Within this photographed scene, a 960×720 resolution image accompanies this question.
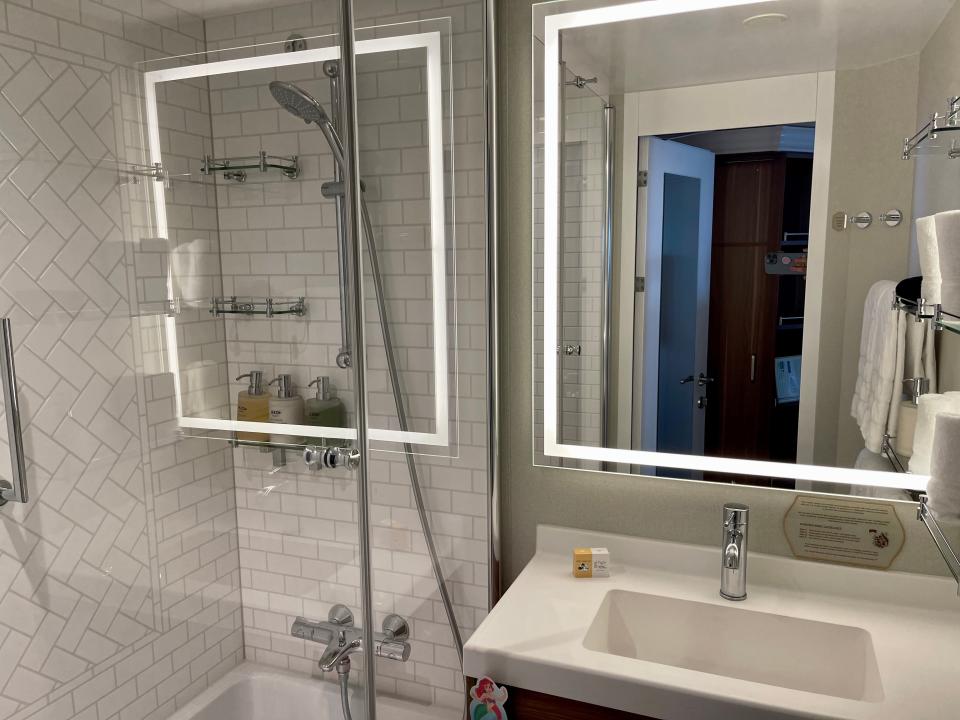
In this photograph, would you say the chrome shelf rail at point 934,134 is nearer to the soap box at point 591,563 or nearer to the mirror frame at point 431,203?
the mirror frame at point 431,203

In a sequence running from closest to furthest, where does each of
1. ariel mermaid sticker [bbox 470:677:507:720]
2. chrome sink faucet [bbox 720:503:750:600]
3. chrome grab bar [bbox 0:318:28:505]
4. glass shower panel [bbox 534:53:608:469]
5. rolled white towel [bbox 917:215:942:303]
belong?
chrome grab bar [bbox 0:318:28:505] → rolled white towel [bbox 917:215:942:303] → ariel mermaid sticker [bbox 470:677:507:720] → chrome sink faucet [bbox 720:503:750:600] → glass shower panel [bbox 534:53:608:469]

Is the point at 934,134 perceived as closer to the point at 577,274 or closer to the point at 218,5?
the point at 577,274

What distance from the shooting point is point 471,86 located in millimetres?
1565

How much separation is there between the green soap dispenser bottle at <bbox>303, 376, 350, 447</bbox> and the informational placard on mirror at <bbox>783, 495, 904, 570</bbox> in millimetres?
1024

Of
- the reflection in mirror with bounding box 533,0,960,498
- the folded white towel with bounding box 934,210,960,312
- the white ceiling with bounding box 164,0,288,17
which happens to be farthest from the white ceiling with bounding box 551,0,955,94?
the white ceiling with bounding box 164,0,288,17

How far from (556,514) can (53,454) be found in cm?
122

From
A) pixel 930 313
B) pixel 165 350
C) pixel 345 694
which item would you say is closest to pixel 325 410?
pixel 165 350

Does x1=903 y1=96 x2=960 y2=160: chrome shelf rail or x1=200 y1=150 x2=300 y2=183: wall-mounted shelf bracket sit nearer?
x1=200 y1=150 x2=300 y2=183: wall-mounted shelf bracket

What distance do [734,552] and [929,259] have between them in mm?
683

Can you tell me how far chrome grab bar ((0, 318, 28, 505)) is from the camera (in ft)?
2.70

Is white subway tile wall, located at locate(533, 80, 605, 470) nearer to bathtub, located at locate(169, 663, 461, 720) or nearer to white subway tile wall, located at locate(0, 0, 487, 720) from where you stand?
white subway tile wall, located at locate(0, 0, 487, 720)

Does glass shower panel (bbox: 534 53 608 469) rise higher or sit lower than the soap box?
higher

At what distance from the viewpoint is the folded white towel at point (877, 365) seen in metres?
1.41

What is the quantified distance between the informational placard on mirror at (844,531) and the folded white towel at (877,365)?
15 cm
